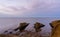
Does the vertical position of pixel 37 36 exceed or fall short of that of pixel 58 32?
it falls short

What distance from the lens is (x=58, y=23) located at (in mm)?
5859

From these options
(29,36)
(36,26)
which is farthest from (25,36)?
(36,26)

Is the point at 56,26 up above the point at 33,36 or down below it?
above

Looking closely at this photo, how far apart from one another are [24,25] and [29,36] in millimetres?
5970

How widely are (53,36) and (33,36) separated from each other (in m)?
13.3

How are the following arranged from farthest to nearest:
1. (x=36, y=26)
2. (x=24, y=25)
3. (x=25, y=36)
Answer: (x=24, y=25) → (x=36, y=26) → (x=25, y=36)

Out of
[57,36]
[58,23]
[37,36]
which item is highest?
[58,23]

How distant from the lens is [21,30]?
962 inches

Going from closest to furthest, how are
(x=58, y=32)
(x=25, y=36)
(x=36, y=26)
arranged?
(x=58, y=32), (x=25, y=36), (x=36, y=26)

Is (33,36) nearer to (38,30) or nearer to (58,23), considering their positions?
(38,30)

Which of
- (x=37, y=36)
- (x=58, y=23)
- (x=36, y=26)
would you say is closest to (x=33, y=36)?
(x=37, y=36)

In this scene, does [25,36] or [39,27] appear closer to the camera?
[25,36]

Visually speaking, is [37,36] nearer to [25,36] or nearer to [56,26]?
[25,36]

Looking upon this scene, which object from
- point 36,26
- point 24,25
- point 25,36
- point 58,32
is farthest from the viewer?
point 24,25
